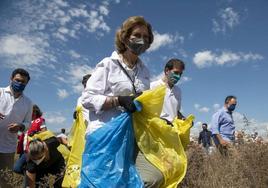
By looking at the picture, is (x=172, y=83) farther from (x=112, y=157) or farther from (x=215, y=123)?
(x=215, y=123)

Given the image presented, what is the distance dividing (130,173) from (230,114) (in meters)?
5.38

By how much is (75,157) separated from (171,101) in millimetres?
1336

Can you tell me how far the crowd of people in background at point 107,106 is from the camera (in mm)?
2551

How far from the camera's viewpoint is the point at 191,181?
4801 millimetres

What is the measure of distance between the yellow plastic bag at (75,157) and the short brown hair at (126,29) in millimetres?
1384

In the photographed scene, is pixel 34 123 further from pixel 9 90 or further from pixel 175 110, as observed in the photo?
pixel 175 110

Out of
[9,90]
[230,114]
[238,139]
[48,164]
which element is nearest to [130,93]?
[48,164]

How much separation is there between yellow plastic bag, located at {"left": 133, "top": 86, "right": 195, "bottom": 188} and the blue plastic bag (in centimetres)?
8

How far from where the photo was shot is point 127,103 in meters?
2.47

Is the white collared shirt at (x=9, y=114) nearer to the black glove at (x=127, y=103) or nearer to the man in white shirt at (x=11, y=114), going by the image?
the man in white shirt at (x=11, y=114)

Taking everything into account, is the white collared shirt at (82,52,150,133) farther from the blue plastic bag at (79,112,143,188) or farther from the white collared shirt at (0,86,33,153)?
the white collared shirt at (0,86,33,153)

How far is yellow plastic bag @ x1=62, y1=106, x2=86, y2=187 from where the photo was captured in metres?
3.67

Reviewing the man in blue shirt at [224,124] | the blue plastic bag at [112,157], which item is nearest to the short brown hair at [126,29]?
the blue plastic bag at [112,157]

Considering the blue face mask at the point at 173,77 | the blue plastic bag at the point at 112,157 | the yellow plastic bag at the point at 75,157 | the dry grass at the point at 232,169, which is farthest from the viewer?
the dry grass at the point at 232,169
